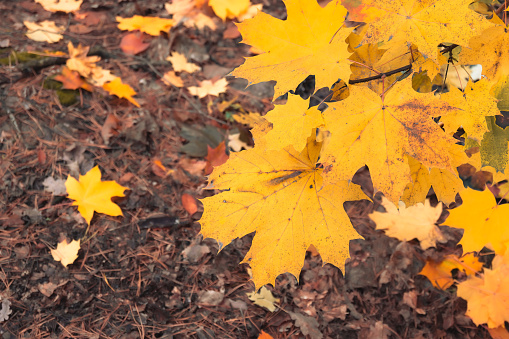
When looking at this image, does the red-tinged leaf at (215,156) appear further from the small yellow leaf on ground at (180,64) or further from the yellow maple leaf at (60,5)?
the yellow maple leaf at (60,5)

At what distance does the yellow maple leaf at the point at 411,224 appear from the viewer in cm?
201

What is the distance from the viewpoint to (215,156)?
7.22 ft

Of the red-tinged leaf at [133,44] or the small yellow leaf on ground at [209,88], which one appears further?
the red-tinged leaf at [133,44]

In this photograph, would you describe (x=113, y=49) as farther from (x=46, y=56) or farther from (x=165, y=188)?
(x=165, y=188)

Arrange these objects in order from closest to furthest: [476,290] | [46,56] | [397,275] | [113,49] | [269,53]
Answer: [269,53] → [476,290] → [397,275] → [46,56] → [113,49]

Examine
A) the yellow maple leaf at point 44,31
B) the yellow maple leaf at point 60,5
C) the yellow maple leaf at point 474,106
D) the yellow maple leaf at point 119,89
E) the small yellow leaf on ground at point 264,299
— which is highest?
the yellow maple leaf at point 474,106

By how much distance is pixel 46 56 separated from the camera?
7.90ft

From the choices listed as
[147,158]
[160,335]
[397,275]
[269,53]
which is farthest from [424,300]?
[147,158]

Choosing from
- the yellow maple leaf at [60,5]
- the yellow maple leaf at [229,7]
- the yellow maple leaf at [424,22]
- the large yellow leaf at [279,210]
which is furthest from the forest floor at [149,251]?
the yellow maple leaf at [424,22]

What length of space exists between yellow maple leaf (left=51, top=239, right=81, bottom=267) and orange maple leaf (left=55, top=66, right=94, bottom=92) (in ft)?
3.54

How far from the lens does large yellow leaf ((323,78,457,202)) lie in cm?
96

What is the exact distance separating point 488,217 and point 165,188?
162 cm

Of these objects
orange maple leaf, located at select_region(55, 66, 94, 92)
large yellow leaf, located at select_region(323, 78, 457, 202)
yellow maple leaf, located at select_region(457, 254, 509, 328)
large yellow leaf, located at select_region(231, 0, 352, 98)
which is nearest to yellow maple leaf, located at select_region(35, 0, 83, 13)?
orange maple leaf, located at select_region(55, 66, 94, 92)

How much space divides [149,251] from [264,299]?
2.07 ft
